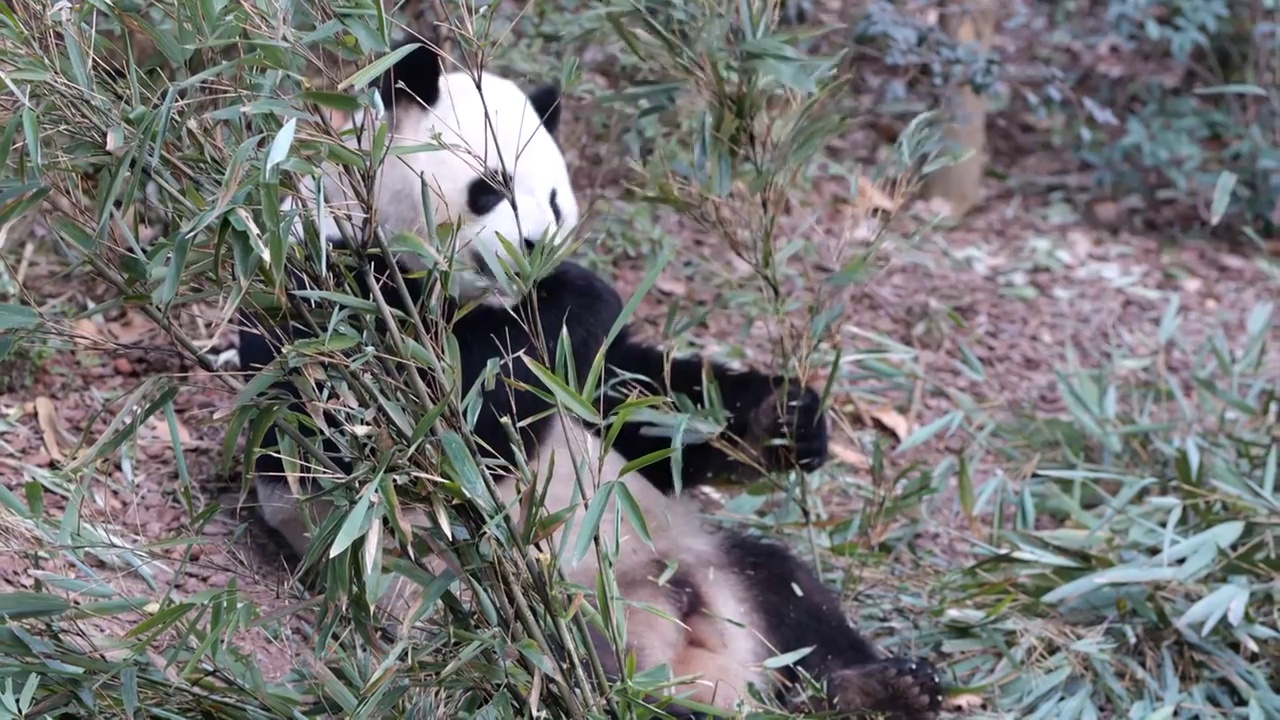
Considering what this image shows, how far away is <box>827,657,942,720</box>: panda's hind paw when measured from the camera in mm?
2201

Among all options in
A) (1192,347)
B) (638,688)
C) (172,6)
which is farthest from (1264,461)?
(172,6)

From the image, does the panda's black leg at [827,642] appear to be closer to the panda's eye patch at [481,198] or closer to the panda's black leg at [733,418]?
the panda's black leg at [733,418]

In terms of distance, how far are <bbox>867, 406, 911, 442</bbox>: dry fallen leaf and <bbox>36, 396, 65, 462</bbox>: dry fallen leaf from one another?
6.73 feet

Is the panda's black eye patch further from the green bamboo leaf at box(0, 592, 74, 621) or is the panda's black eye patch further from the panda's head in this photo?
the green bamboo leaf at box(0, 592, 74, 621)

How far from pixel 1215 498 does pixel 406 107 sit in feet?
6.32

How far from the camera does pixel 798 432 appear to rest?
2533 mm

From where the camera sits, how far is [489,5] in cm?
151

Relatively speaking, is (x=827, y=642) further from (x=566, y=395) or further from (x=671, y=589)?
(x=566, y=395)

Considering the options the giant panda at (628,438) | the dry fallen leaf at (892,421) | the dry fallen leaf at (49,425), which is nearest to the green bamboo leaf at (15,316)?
the giant panda at (628,438)

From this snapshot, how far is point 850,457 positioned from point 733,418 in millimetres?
790

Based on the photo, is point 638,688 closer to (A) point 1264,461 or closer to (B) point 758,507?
(B) point 758,507

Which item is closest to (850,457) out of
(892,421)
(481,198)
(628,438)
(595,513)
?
(892,421)

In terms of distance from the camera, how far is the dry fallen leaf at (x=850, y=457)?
10.5 feet

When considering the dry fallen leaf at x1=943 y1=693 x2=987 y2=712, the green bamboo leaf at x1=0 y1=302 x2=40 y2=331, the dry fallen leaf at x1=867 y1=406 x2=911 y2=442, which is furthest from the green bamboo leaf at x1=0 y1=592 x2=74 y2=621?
the dry fallen leaf at x1=867 y1=406 x2=911 y2=442
